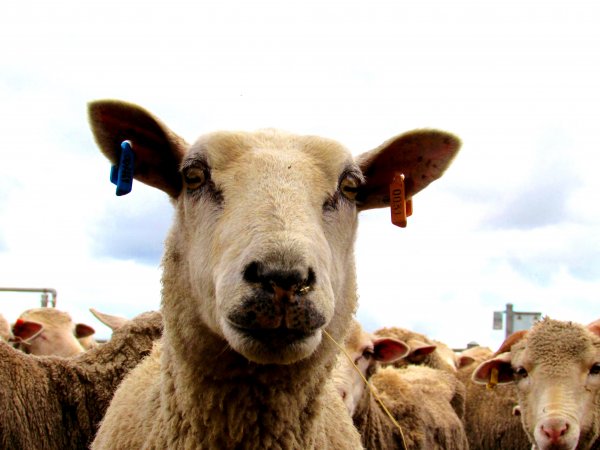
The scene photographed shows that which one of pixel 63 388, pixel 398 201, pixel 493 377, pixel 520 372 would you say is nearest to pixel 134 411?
pixel 398 201

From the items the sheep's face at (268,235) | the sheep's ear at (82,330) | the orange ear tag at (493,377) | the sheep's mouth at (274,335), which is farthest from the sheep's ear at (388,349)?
the sheep's mouth at (274,335)

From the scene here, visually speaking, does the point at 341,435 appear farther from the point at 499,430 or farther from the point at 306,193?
the point at 499,430

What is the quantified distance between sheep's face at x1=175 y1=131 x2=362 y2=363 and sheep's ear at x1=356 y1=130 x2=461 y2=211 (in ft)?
0.72

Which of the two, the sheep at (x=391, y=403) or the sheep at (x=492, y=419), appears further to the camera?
the sheep at (x=492, y=419)

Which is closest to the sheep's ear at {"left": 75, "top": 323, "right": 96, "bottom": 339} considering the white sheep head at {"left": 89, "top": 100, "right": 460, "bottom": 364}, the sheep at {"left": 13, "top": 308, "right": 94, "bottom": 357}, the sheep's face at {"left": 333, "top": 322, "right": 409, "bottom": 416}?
the sheep at {"left": 13, "top": 308, "right": 94, "bottom": 357}

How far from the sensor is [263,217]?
2.39 meters

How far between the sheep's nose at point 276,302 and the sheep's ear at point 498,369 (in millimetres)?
4669

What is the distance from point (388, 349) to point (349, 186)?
4164mm

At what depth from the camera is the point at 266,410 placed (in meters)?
2.66

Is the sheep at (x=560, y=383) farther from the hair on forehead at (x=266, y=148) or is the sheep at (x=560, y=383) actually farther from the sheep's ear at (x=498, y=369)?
the hair on forehead at (x=266, y=148)

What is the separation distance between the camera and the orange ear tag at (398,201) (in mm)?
3217

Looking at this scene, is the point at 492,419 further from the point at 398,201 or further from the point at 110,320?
the point at 398,201

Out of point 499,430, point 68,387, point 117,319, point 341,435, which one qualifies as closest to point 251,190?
point 341,435

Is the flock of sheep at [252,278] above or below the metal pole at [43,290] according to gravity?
above
